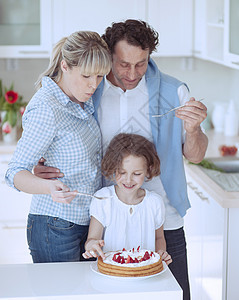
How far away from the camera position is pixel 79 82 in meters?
1.57

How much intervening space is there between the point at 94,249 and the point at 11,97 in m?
1.87

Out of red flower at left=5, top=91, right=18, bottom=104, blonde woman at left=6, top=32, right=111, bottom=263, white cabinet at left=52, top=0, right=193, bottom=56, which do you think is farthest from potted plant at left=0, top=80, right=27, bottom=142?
blonde woman at left=6, top=32, right=111, bottom=263

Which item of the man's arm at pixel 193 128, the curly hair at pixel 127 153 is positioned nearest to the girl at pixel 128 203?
the curly hair at pixel 127 153

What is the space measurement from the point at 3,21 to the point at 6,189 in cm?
106

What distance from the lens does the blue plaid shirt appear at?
1.52 m

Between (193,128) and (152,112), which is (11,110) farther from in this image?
(193,128)

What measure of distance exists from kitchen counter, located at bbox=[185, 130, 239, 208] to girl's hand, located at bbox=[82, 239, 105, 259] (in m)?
0.73

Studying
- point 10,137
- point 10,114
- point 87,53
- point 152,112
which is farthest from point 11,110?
point 87,53

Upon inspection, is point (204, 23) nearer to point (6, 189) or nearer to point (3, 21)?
point (3, 21)

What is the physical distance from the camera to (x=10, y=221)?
3.22 metres

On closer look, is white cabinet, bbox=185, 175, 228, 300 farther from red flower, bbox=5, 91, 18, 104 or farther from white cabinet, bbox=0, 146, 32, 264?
red flower, bbox=5, 91, 18, 104

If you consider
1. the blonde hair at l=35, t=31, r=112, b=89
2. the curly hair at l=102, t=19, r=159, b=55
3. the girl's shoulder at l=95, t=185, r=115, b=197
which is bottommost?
the girl's shoulder at l=95, t=185, r=115, b=197

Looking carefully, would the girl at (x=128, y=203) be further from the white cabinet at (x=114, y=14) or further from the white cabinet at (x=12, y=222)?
the white cabinet at (x=114, y=14)

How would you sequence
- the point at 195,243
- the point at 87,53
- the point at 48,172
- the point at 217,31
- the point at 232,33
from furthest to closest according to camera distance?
the point at 217,31 → the point at 232,33 → the point at 195,243 → the point at 48,172 → the point at 87,53
